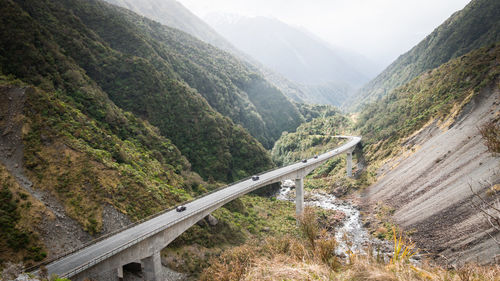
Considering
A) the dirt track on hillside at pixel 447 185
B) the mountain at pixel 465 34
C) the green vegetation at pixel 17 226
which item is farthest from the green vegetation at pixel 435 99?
the green vegetation at pixel 17 226

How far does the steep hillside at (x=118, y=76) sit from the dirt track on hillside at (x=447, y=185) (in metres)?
31.1

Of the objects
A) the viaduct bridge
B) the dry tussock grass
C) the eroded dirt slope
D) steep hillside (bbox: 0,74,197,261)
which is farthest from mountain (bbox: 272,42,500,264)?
steep hillside (bbox: 0,74,197,261)

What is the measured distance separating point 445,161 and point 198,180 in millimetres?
39335

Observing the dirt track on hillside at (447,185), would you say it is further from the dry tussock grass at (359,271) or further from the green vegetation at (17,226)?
the green vegetation at (17,226)

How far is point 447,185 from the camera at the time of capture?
31.1 metres

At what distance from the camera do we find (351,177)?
57.8 metres

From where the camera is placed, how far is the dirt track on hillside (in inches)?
898

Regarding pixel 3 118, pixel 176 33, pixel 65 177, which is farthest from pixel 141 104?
pixel 176 33

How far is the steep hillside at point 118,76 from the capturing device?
1604 inches

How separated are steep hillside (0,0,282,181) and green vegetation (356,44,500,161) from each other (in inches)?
1191

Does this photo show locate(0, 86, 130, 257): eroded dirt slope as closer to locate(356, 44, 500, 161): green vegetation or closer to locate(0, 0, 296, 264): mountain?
locate(0, 0, 296, 264): mountain

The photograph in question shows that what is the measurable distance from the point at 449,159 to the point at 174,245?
38501mm

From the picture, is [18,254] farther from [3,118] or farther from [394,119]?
[394,119]

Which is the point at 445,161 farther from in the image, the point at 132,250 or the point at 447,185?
the point at 132,250
